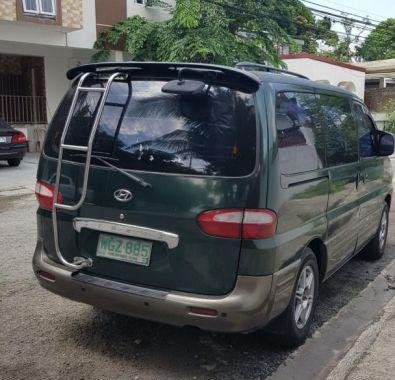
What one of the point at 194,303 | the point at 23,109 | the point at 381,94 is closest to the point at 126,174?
the point at 194,303

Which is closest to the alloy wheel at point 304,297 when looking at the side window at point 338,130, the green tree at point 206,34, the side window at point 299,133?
the side window at point 299,133

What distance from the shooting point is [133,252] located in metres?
3.31

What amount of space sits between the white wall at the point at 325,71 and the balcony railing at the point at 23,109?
37.4ft

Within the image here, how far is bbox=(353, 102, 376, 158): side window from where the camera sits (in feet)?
16.6

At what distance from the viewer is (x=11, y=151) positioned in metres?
13.0

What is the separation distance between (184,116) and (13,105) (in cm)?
1607

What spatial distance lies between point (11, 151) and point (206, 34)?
6230mm

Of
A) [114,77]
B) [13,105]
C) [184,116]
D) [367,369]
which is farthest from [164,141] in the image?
[13,105]

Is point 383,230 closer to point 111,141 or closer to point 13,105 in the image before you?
point 111,141

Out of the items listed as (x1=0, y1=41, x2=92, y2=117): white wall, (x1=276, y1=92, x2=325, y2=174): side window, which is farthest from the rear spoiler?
(x1=0, y1=41, x2=92, y2=117): white wall

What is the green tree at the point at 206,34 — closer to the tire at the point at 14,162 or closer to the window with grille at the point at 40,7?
the window with grille at the point at 40,7

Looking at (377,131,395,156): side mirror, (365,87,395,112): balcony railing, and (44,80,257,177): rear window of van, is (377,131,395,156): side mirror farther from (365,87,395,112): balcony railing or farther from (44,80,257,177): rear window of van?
(365,87,395,112): balcony railing

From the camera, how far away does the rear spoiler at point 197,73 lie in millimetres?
3211

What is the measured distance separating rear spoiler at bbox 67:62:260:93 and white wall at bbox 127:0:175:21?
15.6m
